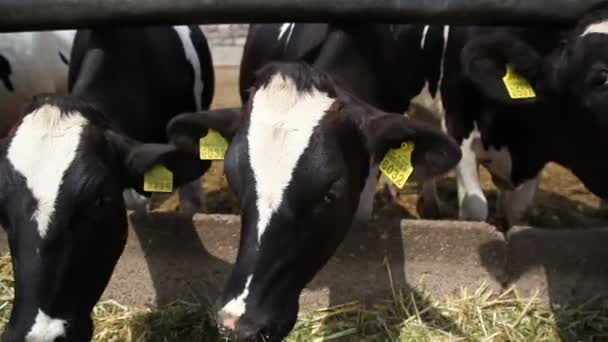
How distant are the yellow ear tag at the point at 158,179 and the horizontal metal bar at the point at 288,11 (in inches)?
29.2

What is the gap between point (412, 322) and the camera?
12.5 feet

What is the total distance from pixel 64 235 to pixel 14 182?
0.94ft

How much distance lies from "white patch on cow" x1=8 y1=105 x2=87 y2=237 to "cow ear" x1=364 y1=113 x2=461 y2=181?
3.88 ft

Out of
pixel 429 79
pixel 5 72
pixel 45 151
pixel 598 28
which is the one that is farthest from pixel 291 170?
pixel 5 72

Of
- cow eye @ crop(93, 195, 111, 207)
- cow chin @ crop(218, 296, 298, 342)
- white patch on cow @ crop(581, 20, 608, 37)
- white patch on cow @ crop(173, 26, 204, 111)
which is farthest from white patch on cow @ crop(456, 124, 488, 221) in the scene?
cow eye @ crop(93, 195, 111, 207)

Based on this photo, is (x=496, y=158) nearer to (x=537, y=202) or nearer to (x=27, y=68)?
(x=537, y=202)

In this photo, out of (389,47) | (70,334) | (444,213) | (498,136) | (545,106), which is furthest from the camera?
(444,213)

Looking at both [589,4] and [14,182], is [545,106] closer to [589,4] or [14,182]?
[589,4]

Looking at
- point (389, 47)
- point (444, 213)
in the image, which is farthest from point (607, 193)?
point (444, 213)

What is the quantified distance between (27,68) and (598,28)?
150 inches

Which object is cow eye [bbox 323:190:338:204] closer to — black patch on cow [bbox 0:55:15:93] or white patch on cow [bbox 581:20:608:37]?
white patch on cow [bbox 581:20:608:37]

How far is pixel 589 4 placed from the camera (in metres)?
3.41

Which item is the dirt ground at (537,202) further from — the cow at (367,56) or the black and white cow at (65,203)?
the black and white cow at (65,203)

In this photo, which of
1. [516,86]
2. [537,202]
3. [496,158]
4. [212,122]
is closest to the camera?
[212,122]
